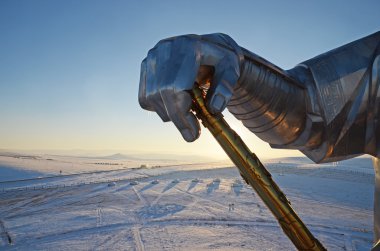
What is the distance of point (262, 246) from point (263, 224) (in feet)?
12.0

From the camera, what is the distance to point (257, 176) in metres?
2.17

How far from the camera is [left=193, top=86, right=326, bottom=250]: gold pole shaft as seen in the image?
2008 mm

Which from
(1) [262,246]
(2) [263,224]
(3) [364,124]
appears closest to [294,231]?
(3) [364,124]

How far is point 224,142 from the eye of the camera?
6.70ft

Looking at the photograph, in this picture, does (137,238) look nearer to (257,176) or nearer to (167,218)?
(167,218)

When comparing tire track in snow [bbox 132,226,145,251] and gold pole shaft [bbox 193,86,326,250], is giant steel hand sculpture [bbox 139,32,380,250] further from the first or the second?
tire track in snow [bbox 132,226,145,251]

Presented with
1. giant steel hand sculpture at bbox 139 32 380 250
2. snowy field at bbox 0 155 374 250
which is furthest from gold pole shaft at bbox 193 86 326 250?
snowy field at bbox 0 155 374 250

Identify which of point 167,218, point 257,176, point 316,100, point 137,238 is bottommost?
point 137,238

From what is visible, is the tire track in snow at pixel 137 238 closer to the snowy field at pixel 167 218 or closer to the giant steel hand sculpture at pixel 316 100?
the snowy field at pixel 167 218

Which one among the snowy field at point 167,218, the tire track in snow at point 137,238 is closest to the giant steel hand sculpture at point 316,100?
the snowy field at point 167,218

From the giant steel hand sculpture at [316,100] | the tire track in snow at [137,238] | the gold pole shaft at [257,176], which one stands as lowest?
the tire track in snow at [137,238]

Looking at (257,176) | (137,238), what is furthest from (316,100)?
(137,238)

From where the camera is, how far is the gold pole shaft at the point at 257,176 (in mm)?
2008

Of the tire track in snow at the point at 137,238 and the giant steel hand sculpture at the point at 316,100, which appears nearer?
the giant steel hand sculpture at the point at 316,100
